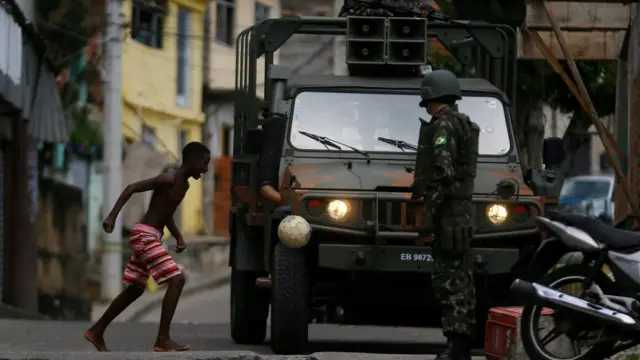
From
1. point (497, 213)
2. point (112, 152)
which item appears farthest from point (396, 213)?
point (112, 152)

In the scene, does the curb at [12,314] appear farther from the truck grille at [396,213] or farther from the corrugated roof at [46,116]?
the truck grille at [396,213]

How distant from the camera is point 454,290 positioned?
10.1 metres

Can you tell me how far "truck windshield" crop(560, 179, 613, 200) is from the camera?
122 feet

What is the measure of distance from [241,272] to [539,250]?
5.49m

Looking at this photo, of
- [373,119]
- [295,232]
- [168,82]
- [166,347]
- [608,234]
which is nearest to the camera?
[608,234]

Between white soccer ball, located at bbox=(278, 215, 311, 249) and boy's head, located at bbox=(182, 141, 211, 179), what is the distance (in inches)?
27.8

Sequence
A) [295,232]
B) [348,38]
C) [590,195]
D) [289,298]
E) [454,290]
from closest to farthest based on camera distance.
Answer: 1. [454,290]
2. [295,232]
3. [289,298]
4. [348,38]
5. [590,195]

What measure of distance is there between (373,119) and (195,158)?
2.16 m

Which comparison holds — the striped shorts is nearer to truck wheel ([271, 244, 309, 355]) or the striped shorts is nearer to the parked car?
truck wheel ([271, 244, 309, 355])

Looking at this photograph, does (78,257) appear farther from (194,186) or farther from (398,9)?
(398,9)

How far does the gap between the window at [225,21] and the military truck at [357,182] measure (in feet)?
102

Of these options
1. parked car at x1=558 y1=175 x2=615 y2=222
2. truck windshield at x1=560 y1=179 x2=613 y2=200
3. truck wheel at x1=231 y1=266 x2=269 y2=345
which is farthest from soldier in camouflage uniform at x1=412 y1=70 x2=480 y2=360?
truck windshield at x1=560 y1=179 x2=613 y2=200

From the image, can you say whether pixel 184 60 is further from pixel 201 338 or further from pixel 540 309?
pixel 540 309

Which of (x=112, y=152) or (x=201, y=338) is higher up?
(x=112, y=152)
